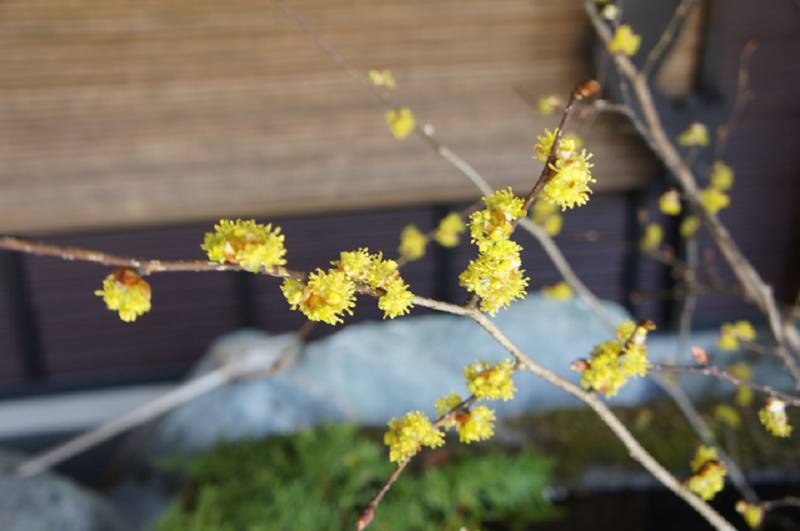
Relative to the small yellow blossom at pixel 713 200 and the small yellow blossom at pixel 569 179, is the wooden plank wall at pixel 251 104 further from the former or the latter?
the small yellow blossom at pixel 569 179

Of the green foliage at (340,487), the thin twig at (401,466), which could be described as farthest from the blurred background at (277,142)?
the thin twig at (401,466)

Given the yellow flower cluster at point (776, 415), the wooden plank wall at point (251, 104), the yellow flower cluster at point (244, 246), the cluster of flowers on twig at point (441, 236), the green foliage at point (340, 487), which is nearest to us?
the yellow flower cluster at point (244, 246)

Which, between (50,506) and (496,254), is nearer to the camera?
(496,254)

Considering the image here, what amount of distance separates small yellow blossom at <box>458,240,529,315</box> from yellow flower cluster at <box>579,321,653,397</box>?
0.47ft

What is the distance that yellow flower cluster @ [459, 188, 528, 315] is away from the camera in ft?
1.49

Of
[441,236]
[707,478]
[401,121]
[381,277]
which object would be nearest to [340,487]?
[441,236]

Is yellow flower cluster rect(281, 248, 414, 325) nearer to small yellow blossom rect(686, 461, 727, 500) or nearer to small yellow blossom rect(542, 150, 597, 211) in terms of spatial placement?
small yellow blossom rect(542, 150, 597, 211)

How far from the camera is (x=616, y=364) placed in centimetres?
58

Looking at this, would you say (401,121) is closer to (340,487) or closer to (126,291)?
(126,291)

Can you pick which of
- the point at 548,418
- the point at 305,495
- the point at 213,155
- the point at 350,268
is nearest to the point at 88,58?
the point at 213,155

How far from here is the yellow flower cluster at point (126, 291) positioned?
16.4 inches

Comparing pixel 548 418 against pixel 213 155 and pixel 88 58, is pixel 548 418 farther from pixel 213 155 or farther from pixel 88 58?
pixel 88 58

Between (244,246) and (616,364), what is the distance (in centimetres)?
33

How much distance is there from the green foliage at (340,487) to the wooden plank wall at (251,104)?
33.1 inches
